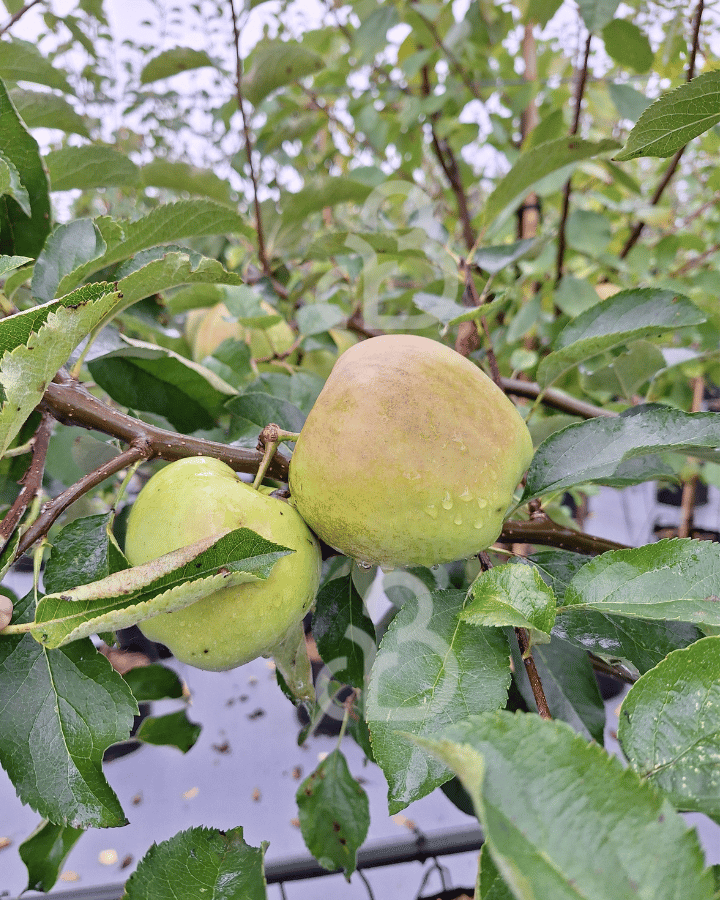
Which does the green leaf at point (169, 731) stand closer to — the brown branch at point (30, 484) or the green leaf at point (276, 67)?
the brown branch at point (30, 484)

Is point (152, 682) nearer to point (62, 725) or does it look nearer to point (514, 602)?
point (62, 725)

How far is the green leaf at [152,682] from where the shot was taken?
59 centimetres

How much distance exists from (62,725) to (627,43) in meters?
0.89

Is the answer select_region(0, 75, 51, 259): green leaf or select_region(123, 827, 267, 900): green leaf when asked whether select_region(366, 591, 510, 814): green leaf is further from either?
select_region(0, 75, 51, 259): green leaf

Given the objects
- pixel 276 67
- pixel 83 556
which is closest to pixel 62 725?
pixel 83 556

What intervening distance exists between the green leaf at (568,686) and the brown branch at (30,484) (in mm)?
306

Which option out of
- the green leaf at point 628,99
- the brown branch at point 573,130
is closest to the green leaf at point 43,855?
the brown branch at point 573,130

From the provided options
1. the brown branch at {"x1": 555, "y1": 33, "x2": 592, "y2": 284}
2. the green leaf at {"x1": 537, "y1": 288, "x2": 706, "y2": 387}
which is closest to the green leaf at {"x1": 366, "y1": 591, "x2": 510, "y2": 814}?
the green leaf at {"x1": 537, "y1": 288, "x2": 706, "y2": 387}

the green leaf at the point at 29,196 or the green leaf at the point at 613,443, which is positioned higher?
the green leaf at the point at 29,196

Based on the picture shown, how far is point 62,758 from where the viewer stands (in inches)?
12.3

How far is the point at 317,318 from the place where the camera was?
25.4 inches

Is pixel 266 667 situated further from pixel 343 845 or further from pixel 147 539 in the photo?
pixel 147 539

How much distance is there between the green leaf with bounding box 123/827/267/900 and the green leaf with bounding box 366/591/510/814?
0.12 meters

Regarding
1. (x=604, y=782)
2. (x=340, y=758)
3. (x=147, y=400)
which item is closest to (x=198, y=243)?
(x=147, y=400)
